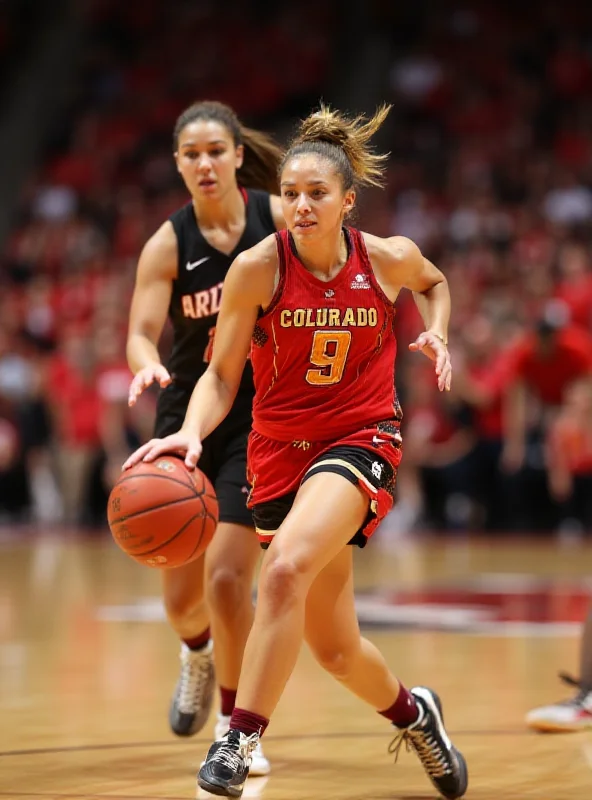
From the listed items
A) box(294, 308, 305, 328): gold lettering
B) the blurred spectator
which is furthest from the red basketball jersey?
the blurred spectator

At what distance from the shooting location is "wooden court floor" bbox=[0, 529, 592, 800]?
4516 mm

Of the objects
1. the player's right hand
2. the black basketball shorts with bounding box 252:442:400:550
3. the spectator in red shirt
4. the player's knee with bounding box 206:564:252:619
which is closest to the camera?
the black basketball shorts with bounding box 252:442:400:550

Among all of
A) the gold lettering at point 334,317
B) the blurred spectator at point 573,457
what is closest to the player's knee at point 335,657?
the gold lettering at point 334,317

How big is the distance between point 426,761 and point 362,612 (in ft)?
13.6

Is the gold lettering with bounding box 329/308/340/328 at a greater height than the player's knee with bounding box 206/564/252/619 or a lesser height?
greater

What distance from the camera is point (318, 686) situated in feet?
20.8

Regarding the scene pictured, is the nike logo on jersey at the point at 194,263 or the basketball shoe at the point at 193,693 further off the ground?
the nike logo on jersey at the point at 194,263

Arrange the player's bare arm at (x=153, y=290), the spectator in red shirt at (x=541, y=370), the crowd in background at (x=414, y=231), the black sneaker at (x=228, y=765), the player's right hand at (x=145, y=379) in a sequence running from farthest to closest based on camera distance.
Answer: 1. the crowd in background at (x=414, y=231)
2. the spectator in red shirt at (x=541, y=370)
3. the player's bare arm at (x=153, y=290)
4. the player's right hand at (x=145, y=379)
5. the black sneaker at (x=228, y=765)

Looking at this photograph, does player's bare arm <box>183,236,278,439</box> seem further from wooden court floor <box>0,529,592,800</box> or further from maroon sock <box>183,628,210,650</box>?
maroon sock <box>183,628,210,650</box>

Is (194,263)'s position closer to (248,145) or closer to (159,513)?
(248,145)

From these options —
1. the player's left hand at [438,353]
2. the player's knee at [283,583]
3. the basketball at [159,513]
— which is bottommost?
the player's knee at [283,583]

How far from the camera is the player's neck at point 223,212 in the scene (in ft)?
17.0

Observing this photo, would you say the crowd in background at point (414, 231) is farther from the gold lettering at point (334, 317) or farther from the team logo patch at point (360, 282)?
the gold lettering at point (334, 317)

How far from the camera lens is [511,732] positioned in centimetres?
529
